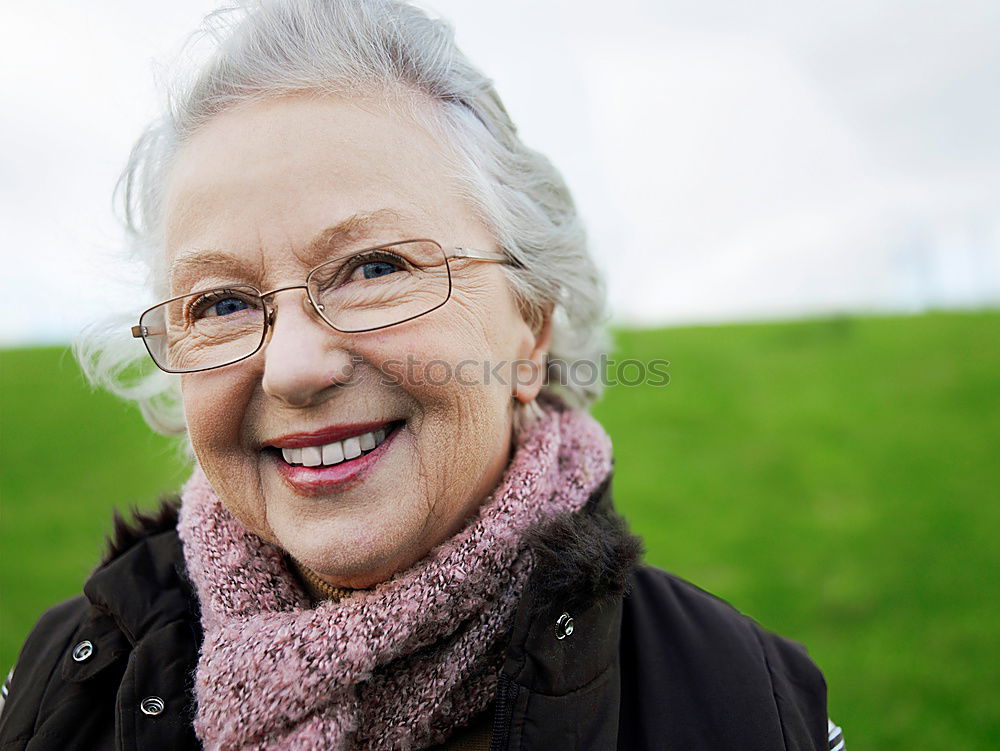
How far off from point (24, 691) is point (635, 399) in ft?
16.6

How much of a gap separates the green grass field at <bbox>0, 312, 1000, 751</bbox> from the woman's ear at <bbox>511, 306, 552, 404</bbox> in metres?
2.71

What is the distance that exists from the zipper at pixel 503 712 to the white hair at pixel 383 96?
0.94m

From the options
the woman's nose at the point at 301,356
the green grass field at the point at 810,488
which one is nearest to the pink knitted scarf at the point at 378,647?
the woman's nose at the point at 301,356

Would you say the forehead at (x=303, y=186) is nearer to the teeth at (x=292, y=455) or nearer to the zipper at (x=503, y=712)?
the teeth at (x=292, y=455)

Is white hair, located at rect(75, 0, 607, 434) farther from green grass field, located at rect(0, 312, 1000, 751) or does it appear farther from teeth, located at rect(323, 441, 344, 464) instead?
green grass field, located at rect(0, 312, 1000, 751)

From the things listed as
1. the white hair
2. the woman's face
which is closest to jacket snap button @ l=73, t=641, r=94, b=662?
the woman's face

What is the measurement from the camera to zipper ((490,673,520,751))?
59.0 inches

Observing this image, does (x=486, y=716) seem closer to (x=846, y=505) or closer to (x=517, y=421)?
(x=517, y=421)

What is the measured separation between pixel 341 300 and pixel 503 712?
0.96 m

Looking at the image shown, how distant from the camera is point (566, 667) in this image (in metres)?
1.56

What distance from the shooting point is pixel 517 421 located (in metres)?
2.00

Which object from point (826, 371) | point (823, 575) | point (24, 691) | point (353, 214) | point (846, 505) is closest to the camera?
point (353, 214)

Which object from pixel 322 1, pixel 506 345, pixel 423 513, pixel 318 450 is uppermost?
pixel 322 1

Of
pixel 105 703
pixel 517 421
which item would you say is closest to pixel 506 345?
pixel 517 421
